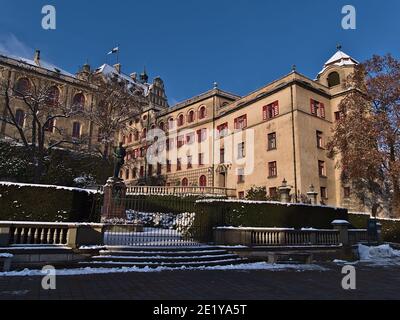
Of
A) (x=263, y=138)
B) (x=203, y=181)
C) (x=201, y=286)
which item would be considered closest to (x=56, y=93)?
(x=203, y=181)

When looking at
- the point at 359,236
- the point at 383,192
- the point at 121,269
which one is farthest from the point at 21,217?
the point at 383,192

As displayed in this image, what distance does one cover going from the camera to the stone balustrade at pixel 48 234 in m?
11.0

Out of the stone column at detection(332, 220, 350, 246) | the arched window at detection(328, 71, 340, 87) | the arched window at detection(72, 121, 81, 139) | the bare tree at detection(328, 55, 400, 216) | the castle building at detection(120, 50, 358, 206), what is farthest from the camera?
the arched window at detection(72, 121, 81, 139)

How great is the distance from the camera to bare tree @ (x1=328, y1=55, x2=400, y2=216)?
29.0m

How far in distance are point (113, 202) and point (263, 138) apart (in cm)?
2164

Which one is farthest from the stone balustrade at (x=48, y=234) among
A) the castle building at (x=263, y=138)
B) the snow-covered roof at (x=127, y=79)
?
the snow-covered roof at (x=127, y=79)

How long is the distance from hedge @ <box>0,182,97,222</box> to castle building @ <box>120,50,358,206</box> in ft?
74.2

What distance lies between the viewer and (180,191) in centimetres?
3456

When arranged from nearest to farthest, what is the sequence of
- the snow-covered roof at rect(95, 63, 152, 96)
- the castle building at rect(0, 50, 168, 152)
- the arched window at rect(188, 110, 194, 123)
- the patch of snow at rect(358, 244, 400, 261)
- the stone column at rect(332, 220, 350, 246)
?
1. the stone column at rect(332, 220, 350, 246)
2. the patch of snow at rect(358, 244, 400, 261)
3. the castle building at rect(0, 50, 168, 152)
4. the arched window at rect(188, 110, 194, 123)
5. the snow-covered roof at rect(95, 63, 152, 96)

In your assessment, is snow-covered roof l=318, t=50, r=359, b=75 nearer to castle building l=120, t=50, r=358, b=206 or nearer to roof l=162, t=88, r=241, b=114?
castle building l=120, t=50, r=358, b=206

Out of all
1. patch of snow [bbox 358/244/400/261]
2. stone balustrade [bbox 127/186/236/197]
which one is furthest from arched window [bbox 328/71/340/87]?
patch of snow [bbox 358/244/400/261]

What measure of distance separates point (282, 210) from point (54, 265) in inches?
454

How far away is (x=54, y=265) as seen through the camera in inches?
434
